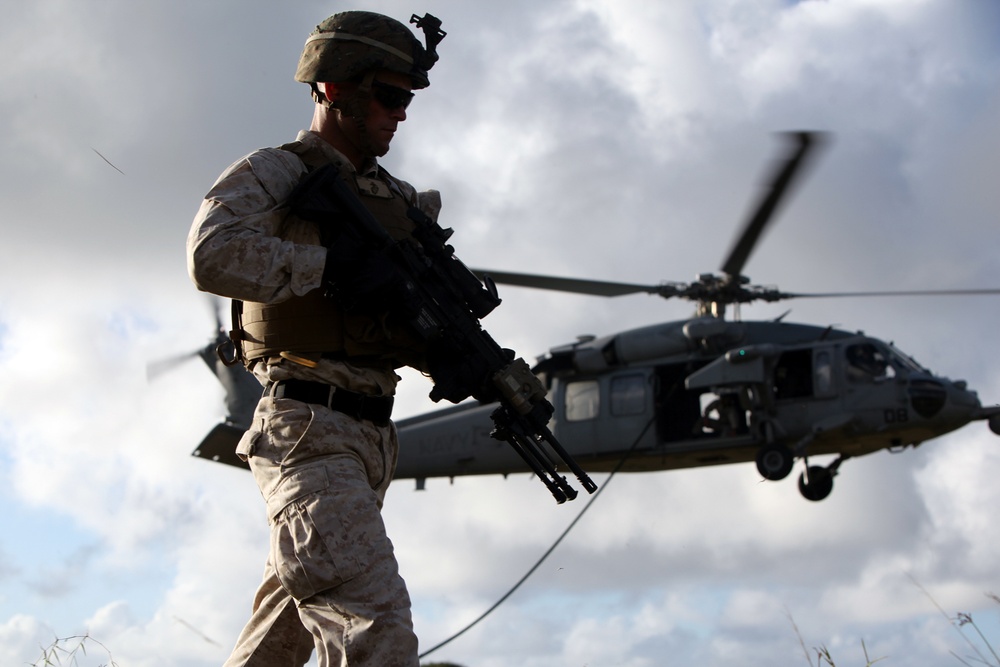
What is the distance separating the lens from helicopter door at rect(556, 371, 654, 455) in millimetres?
15031

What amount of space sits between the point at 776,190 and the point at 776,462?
129 inches

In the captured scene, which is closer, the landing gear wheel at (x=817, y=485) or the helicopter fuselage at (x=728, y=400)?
the helicopter fuselage at (x=728, y=400)

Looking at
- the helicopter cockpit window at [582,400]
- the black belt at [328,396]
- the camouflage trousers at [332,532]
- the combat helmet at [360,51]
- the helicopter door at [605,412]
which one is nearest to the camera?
the camouflage trousers at [332,532]

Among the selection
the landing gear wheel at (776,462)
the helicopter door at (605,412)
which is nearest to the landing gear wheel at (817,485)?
the landing gear wheel at (776,462)

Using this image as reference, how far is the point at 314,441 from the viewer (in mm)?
3395

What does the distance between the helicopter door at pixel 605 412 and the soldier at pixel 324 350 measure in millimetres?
11251

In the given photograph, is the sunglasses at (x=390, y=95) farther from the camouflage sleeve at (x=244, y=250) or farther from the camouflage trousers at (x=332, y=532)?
the camouflage trousers at (x=332, y=532)

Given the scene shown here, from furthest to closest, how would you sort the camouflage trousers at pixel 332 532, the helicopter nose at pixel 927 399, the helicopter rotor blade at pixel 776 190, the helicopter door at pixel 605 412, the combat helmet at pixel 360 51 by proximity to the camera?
the helicopter door at pixel 605 412 < the helicopter nose at pixel 927 399 < the helicopter rotor blade at pixel 776 190 < the combat helmet at pixel 360 51 < the camouflage trousers at pixel 332 532

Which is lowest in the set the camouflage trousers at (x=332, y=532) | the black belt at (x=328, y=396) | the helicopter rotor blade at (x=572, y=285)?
the camouflage trousers at (x=332, y=532)

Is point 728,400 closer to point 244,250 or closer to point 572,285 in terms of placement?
point 572,285

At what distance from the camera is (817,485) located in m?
15.7

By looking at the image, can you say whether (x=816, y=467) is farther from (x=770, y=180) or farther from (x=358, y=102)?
(x=358, y=102)

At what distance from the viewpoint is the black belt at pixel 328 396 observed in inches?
137

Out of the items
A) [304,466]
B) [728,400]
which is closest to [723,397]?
[728,400]
